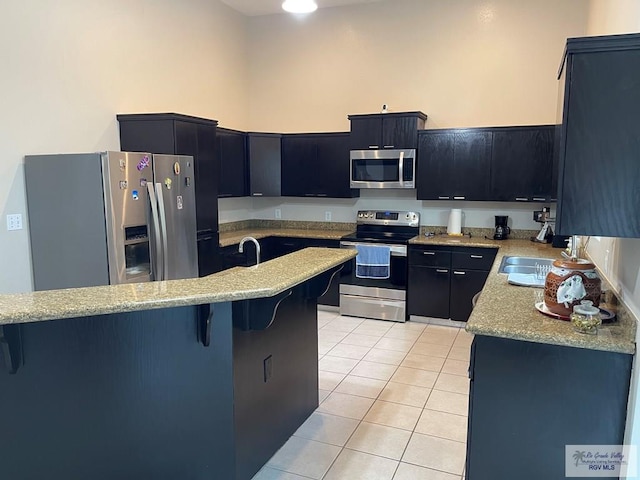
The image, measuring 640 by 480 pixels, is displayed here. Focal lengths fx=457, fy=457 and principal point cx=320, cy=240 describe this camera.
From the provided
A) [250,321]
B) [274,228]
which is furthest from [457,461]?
[274,228]

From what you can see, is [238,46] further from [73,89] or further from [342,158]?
[73,89]

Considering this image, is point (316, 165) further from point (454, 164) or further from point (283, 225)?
point (454, 164)

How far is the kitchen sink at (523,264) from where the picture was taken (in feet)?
11.6

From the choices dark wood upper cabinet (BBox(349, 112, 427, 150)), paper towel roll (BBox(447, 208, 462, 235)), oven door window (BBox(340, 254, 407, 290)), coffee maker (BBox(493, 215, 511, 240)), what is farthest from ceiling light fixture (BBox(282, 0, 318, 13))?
coffee maker (BBox(493, 215, 511, 240))

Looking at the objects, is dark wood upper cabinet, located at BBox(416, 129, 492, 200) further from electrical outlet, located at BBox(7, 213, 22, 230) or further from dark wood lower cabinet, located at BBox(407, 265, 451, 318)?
electrical outlet, located at BBox(7, 213, 22, 230)

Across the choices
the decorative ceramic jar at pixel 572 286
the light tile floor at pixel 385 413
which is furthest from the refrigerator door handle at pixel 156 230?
the decorative ceramic jar at pixel 572 286

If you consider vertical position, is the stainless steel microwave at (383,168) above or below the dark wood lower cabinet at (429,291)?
above

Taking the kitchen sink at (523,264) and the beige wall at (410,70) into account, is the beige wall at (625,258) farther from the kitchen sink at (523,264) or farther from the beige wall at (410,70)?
the beige wall at (410,70)

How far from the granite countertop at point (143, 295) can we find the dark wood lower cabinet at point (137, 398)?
119 mm

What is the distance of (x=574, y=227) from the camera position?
5.74 ft

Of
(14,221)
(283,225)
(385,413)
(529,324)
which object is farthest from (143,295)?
(283,225)

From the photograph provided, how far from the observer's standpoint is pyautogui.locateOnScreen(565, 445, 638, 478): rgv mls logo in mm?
1799

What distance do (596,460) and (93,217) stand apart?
315cm

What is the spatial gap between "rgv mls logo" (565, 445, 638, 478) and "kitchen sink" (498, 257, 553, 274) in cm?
172
